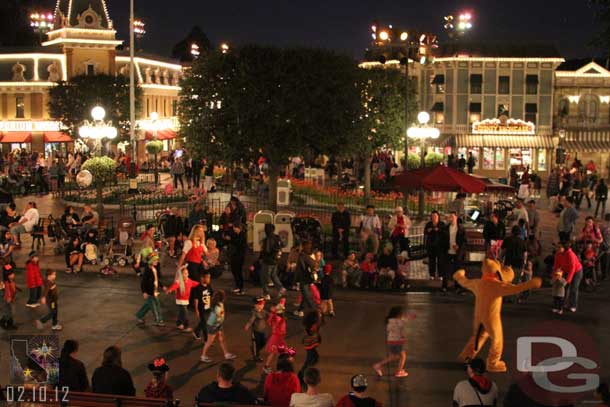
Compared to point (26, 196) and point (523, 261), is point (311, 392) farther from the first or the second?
point (26, 196)

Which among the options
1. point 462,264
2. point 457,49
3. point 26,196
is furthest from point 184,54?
point 462,264

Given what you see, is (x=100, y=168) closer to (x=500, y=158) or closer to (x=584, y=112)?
(x=500, y=158)

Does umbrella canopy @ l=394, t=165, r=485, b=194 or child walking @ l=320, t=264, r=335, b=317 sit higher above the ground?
umbrella canopy @ l=394, t=165, r=485, b=194

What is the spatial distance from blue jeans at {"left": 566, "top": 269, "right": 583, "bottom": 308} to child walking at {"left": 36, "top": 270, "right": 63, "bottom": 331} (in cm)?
992

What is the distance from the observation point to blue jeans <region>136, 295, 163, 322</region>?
14.1 metres

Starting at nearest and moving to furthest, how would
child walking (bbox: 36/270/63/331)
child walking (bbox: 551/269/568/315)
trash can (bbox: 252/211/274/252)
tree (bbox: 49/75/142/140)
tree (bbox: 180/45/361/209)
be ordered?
1. child walking (bbox: 36/270/63/331)
2. child walking (bbox: 551/269/568/315)
3. trash can (bbox: 252/211/274/252)
4. tree (bbox: 180/45/361/209)
5. tree (bbox: 49/75/142/140)

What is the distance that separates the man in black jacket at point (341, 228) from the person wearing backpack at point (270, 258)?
12.0 ft

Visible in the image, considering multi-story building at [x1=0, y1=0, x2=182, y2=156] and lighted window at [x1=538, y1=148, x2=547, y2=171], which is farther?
multi-story building at [x1=0, y1=0, x2=182, y2=156]

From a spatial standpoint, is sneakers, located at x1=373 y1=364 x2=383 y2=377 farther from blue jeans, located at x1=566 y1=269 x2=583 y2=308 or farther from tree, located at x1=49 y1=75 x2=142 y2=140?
tree, located at x1=49 y1=75 x2=142 y2=140

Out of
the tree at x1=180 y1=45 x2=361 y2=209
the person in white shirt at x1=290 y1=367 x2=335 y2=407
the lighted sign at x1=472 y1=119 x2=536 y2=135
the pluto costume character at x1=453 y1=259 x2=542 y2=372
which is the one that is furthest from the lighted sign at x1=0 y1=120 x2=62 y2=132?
the person in white shirt at x1=290 y1=367 x2=335 y2=407

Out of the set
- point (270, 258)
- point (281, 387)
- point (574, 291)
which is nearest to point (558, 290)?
point (574, 291)

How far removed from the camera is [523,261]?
17109 mm

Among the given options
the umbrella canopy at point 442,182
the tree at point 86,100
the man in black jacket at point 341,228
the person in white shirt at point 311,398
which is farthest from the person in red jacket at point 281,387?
the tree at point 86,100

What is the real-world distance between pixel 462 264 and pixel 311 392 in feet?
39.6
